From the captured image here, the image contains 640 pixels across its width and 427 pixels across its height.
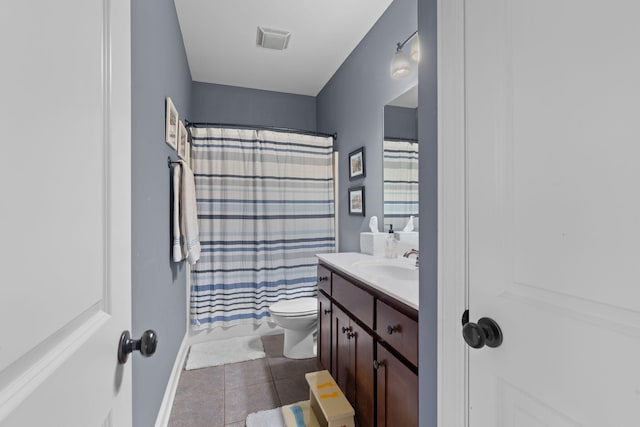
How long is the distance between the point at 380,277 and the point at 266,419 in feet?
3.58

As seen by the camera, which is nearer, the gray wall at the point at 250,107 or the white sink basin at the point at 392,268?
the white sink basin at the point at 392,268

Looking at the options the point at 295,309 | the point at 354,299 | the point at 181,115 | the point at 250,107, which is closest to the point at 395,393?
the point at 354,299

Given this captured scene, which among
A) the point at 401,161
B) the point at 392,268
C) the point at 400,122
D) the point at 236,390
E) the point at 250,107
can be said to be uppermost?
the point at 250,107

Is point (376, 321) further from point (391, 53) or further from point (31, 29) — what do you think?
point (391, 53)

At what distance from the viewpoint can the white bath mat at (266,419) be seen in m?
1.59

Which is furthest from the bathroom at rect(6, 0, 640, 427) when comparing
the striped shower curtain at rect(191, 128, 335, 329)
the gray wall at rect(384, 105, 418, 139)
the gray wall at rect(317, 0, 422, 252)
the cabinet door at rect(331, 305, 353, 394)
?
the striped shower curtain at rect(191, 128, 335, 329)

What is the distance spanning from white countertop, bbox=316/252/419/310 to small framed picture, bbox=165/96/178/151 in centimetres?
122

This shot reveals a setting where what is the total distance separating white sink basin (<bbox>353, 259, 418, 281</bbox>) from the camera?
1.61m

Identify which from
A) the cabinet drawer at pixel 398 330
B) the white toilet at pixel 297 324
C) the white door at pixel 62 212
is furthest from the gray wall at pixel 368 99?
the white door at pixel 62 212
